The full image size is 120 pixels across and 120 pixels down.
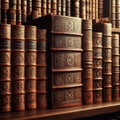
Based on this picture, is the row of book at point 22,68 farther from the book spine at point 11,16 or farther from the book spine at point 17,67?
the book spine at point 11,16

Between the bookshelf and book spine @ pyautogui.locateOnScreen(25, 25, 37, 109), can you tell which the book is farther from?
book spine @ pyautogui.locateOnScreen(25, 25, 37, 109)

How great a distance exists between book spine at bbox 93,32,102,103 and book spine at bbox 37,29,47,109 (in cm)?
29

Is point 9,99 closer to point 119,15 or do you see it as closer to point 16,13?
point 16,13

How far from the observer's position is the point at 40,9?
1603 mm

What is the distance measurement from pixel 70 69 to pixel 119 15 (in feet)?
2.18

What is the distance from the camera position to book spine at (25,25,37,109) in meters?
1.29

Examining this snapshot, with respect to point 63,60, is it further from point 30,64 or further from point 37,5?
point 37,5

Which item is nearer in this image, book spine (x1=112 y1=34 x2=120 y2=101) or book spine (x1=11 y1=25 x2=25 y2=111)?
book spine (x1=11 y1=25 x2=25 y2=111)

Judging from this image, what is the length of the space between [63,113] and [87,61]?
318 mm

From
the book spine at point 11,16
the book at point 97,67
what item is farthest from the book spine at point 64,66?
the book spine at point 11,16

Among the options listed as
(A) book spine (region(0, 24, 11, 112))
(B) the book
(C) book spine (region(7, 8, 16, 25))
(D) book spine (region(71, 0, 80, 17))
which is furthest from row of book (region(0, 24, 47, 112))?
(D) book spine (region(71, 0, 80, 17))

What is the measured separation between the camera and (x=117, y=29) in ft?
5.59

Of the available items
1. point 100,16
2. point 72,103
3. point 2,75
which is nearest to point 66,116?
point 72,103

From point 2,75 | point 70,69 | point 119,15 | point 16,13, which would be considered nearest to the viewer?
point 2,75
